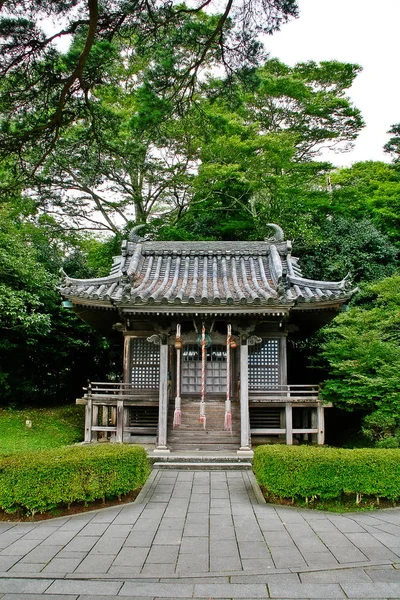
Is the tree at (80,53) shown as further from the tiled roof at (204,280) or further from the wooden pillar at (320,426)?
the wooden pillar at (320,426)

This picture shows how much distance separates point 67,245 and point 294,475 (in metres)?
21.0

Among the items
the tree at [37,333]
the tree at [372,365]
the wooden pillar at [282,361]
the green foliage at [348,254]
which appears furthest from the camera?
the green foliage at [348,254]

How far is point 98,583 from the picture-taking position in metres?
4.68

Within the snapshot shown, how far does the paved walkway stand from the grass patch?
25.0 ft

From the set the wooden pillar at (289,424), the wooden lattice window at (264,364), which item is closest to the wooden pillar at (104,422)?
the wooden lattice window at (264,364)

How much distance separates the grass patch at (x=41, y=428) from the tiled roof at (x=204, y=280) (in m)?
5.12

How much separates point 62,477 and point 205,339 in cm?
600

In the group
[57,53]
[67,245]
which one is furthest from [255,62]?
[67,245]

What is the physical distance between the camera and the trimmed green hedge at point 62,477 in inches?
269

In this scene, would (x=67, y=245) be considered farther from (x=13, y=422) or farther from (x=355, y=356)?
(x=355, y=356)

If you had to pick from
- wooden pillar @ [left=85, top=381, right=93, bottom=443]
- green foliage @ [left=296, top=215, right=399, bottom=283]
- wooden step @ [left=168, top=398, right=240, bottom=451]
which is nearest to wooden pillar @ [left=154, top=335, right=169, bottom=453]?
wooden step @ [left=168, top=398, right=240, bottom=451]

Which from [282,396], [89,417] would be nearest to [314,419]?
[282,396]

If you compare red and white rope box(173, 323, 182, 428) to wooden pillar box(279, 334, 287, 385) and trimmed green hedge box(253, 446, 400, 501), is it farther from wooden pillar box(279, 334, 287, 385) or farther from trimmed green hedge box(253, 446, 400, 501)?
trimmed green hedge box(253, 446, 400, 501)

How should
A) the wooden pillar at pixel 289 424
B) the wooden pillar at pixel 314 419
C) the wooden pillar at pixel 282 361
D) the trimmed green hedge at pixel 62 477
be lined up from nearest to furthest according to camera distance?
the trimmed green hedge at pixel 62 477 → the wooden pillar at pixel 289 424 → the wooden pillar at pixel 314 419 → the wooden pillar at pixel 282 361
